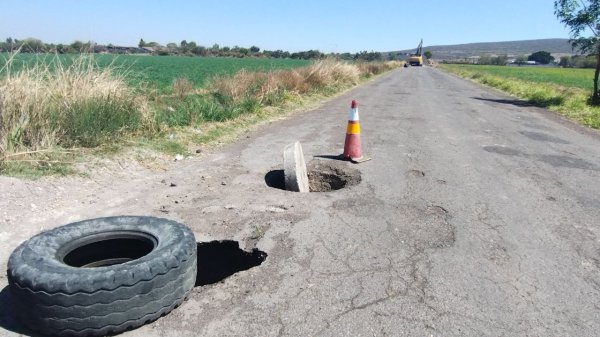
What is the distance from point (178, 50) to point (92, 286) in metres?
121

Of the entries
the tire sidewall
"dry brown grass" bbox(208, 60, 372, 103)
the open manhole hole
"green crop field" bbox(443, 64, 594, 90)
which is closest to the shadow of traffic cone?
the open manhole hole

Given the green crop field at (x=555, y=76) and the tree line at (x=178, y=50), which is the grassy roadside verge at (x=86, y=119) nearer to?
the tree line at (x=178, y=50)

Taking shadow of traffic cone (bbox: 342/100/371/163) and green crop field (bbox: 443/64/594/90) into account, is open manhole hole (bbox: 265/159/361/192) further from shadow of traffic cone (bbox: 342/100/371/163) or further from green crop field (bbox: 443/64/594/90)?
green crop field (bbox: 443/64/594/90)

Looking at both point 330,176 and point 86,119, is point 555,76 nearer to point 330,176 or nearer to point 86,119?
point 330,176

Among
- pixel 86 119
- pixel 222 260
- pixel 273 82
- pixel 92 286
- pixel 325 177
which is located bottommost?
pixel 222 260

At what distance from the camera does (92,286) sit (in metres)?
2.49

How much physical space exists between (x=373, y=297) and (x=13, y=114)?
17.5 ft

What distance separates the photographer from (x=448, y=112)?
1362 centimetres

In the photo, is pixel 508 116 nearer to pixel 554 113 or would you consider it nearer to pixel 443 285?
pixel 554 113

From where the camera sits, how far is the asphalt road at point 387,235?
2.85 metres

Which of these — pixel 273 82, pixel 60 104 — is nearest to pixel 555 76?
pixel 273 82

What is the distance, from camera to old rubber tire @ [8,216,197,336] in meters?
2.50

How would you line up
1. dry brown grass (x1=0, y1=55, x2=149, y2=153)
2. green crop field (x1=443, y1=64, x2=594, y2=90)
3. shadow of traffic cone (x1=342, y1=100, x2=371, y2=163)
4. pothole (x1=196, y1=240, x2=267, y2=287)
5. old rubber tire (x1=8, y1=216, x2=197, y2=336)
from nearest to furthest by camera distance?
old rubber tire (x1=8, y1=216, x2=197, y2=336) → pothole (x1=196, y1=240, x2=267, y2=287) → dry brown grass (x1=0, y1=55, x2=149, y2=153) → shadow of traffic cone (x1=342, y1=100, x2=371, y2=163) → green crop field (x1=443, y1=64, x2=594, y2=90)

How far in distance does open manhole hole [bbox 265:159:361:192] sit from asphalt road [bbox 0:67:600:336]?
13 centimetres
